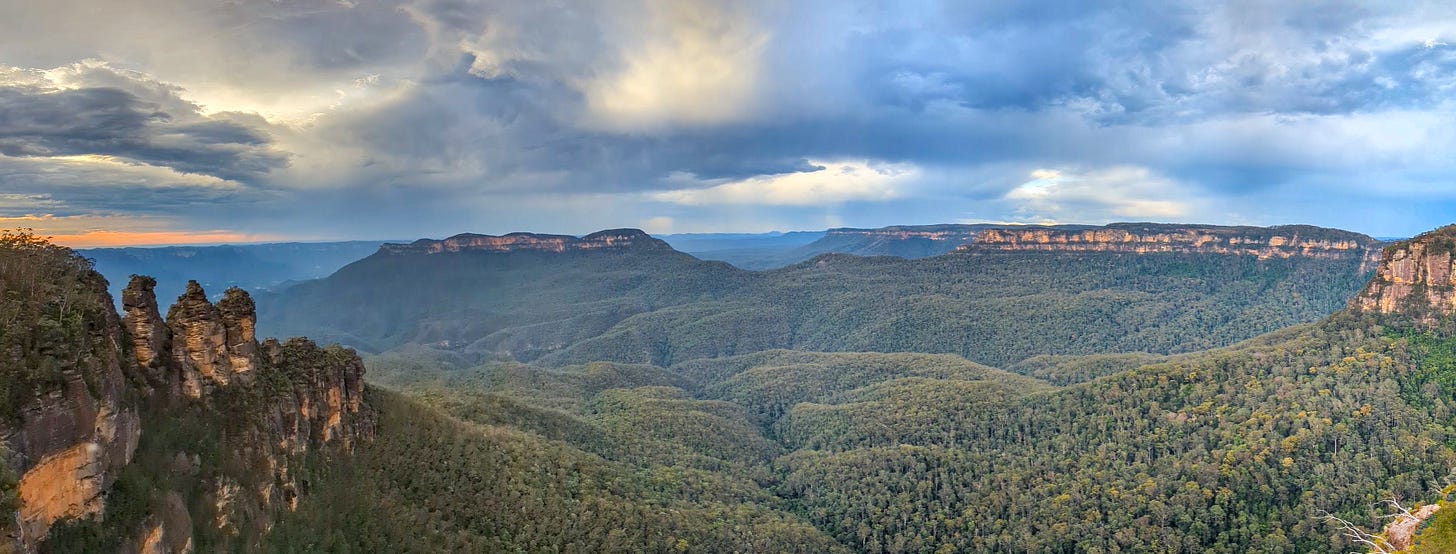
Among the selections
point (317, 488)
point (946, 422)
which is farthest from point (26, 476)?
point (946, 422)

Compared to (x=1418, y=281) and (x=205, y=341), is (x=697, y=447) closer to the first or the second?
(x=205, y=341)

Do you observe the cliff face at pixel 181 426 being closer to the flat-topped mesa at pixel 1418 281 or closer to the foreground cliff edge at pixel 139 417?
the foreground cliff edge at pixel 139 417

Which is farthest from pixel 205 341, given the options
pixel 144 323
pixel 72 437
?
pixel 72 437

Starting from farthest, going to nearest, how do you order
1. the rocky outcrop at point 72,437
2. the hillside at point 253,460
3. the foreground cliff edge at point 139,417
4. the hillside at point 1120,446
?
the hillside at point 1120,446
the hillside at point 253,460
the foreground cliff edge at point 139,417
the rocky outcrop at point 72,437

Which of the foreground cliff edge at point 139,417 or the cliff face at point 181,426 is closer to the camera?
the foreground cliff edge at point 139,417

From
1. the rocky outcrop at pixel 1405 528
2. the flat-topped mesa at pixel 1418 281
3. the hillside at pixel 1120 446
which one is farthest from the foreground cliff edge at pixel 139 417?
the flat-topped mesa at pixel 1418 281

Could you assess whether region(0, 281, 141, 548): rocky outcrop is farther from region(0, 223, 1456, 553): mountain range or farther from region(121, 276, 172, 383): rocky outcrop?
region(121, 276, 172, 383): rocky outcrop
